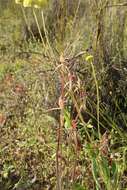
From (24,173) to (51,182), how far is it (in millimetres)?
215

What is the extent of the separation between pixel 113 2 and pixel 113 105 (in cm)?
70

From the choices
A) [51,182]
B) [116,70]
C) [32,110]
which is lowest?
[51,182]

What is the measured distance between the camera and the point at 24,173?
3.06 metres

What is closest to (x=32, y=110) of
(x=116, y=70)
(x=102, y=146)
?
(x=116, y=70)

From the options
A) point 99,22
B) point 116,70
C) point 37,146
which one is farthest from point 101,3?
point 37,146

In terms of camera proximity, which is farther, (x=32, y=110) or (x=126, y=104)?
(x=32, y=110)

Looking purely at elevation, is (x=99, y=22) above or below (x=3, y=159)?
above

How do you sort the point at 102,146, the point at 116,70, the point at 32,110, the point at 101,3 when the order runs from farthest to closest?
the point at 32,110 → the point at 116,70 → the point at 101,3 → the point at 102,146

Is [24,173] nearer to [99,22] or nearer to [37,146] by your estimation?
[37,146]

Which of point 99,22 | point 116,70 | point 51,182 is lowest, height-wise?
point 51,182

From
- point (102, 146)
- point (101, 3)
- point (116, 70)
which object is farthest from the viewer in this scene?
point (116, 70)

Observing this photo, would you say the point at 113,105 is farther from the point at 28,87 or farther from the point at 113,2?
the point at 28,87

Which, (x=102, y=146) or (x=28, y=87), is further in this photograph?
(x=28, y=87)

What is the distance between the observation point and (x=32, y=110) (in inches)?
144
